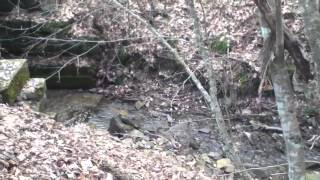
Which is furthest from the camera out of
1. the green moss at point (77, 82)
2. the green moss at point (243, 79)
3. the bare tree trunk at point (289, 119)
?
the green moss at point (77, 82)

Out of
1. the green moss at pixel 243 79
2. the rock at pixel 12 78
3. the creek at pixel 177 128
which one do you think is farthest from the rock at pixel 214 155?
the rock at pixel 12 78

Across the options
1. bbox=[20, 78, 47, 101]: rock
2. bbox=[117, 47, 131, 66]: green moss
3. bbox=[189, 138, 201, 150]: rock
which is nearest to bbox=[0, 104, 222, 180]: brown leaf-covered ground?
bbox=[20, 78, 47, 101]: rock

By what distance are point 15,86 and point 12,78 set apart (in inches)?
6.2

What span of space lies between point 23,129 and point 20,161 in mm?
1036

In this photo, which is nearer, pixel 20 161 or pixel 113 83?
pixel 20 161

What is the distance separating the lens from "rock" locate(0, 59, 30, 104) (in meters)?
7.08

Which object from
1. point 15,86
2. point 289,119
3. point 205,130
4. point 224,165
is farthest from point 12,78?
point 289,119

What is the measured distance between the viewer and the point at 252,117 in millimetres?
10141

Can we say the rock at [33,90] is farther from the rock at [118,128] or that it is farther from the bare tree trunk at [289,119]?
the bare tree trunk at [289,119]

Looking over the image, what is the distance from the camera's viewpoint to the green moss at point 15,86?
708cm

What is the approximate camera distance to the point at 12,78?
23.9 feet

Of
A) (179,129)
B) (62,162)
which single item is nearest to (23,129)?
(62,162)

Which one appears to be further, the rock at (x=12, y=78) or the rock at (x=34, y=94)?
the rock at (x=34, y=94)

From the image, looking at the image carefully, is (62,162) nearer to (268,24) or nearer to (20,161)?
(20,161)
